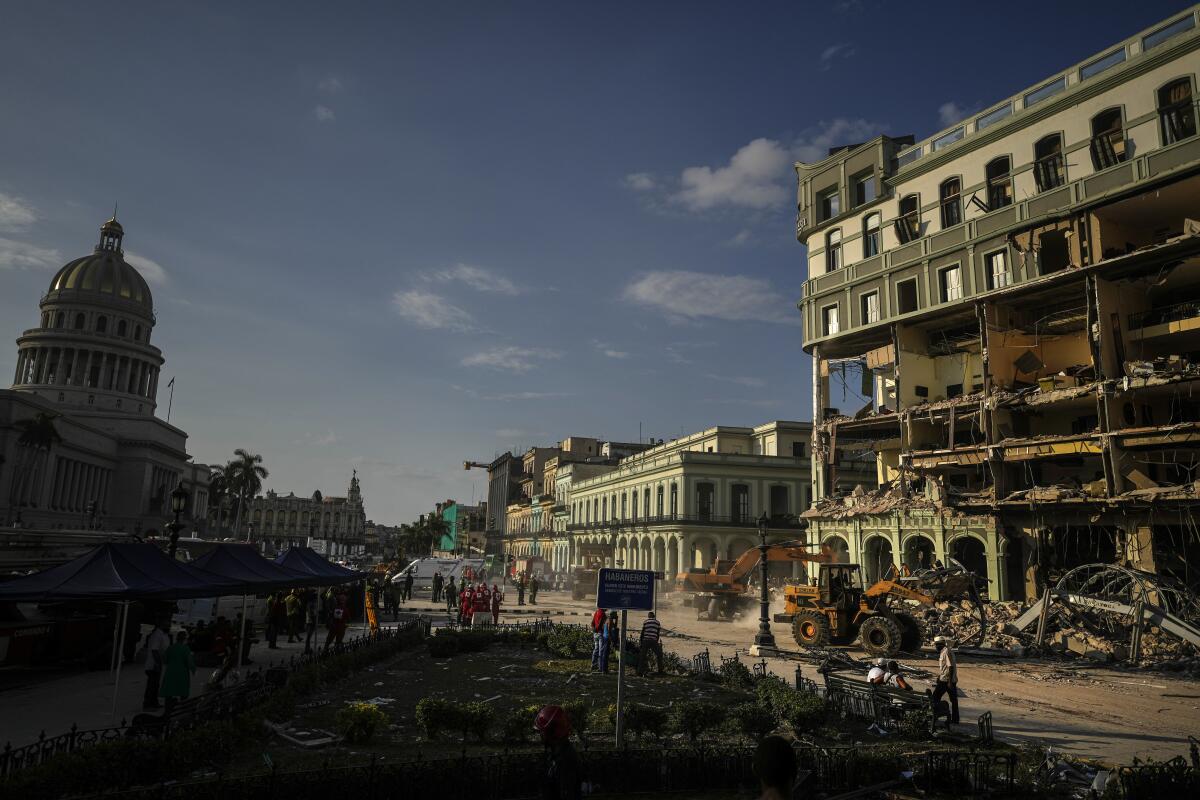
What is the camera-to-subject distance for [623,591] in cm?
1109

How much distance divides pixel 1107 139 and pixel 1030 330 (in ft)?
28.6

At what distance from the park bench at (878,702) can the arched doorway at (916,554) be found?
23.1 m

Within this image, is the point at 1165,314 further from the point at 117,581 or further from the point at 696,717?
the point at 117,581

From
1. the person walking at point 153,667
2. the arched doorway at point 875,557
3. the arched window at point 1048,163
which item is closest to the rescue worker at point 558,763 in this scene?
the person walking at point 153,667

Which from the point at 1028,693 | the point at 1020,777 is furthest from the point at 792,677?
the point at 1020,777

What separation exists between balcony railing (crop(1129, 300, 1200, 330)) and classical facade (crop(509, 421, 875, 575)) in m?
29.0

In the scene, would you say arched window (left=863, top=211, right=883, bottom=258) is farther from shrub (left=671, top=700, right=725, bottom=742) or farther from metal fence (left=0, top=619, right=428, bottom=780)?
metal fence (left=0, top=619, right=428, bottom=780)

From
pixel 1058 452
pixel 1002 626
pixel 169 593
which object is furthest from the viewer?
pixel 1058 452

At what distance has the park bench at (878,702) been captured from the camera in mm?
13078

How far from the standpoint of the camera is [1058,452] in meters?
30.1

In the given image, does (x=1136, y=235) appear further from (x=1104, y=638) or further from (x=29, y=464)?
(x=29, y=464)

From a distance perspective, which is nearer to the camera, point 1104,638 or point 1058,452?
point 1104,638

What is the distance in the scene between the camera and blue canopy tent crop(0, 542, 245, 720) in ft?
38.7

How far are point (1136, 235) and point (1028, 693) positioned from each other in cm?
2343
